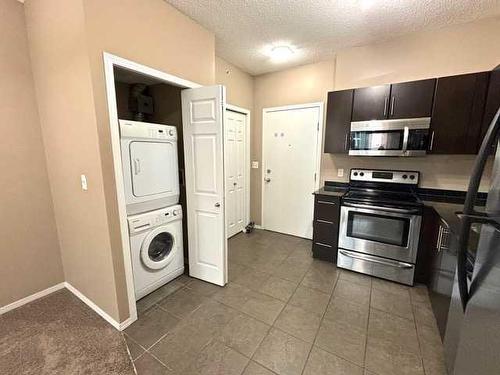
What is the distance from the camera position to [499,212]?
0.86 metres

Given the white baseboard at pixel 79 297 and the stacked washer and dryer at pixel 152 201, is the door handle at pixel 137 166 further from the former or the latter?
Result: the white baseboard at pixel 79 297

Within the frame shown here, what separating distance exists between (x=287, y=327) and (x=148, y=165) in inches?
74.1

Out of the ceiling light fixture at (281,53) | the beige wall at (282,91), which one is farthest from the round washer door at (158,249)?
the ceiling light fixture at (281,53)

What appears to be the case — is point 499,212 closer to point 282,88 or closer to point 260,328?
point 260,328

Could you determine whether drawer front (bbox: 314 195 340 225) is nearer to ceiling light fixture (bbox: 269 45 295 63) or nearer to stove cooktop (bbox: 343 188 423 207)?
stove cooktop (bbox: 343 188 423 207)

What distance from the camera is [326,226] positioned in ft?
9.17

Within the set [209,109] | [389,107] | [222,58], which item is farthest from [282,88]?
[209,109]

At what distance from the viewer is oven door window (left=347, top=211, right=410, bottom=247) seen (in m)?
2.35

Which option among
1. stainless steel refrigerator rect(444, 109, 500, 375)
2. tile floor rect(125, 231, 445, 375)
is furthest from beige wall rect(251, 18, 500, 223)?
stainless steel refrigerator rect(444, 109, 500, 375)

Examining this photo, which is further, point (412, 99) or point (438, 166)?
point (438, 166)

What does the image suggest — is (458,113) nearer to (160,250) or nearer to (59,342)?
(160,250)

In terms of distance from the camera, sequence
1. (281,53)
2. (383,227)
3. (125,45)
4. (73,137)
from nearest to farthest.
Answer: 1. (125,45)
2. (73,137)
3. (383,227)
4. (281,53)

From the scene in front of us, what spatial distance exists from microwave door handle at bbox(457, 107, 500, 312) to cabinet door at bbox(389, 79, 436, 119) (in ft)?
5.60

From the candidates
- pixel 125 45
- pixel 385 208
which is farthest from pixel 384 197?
pixel 125 45
